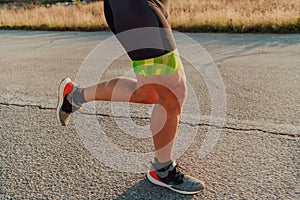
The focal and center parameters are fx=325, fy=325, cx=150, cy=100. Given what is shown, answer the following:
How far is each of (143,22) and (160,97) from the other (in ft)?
1.65

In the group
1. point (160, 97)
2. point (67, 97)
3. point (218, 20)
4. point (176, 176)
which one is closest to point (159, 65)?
point (160, 97)

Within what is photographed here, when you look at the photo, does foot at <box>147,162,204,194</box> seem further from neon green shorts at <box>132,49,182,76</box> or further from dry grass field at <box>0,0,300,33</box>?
dry grass field at <box>0,0,300,33</box>

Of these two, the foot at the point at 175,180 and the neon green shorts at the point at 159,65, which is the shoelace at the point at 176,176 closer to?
the foot at the point at 175,180

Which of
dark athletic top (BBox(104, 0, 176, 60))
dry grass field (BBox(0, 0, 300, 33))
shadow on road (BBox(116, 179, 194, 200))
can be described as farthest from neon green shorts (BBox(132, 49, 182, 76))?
dry grass field (BBox(0, 0, 300, 33))

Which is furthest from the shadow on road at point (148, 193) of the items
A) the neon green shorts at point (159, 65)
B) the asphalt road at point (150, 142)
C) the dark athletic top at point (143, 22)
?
the dark athletic top at point (143, 22)

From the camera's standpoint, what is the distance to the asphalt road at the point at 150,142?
89.3 inches

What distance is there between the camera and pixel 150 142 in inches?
114

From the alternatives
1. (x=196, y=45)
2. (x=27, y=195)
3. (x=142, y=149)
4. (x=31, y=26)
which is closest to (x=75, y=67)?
(x=196, y=45)

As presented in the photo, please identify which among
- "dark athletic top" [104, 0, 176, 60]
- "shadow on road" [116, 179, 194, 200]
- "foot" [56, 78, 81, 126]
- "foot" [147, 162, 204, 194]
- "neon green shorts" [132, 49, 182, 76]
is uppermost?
"dark athletic top" [104, 0, 176, 60]

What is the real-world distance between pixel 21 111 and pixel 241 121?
7.83 ft

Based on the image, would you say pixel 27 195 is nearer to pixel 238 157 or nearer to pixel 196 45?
pixel 238 157

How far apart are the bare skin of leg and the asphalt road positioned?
353 mm

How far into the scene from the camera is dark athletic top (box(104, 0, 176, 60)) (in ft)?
6.53

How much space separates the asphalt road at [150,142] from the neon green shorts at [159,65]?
828mm
